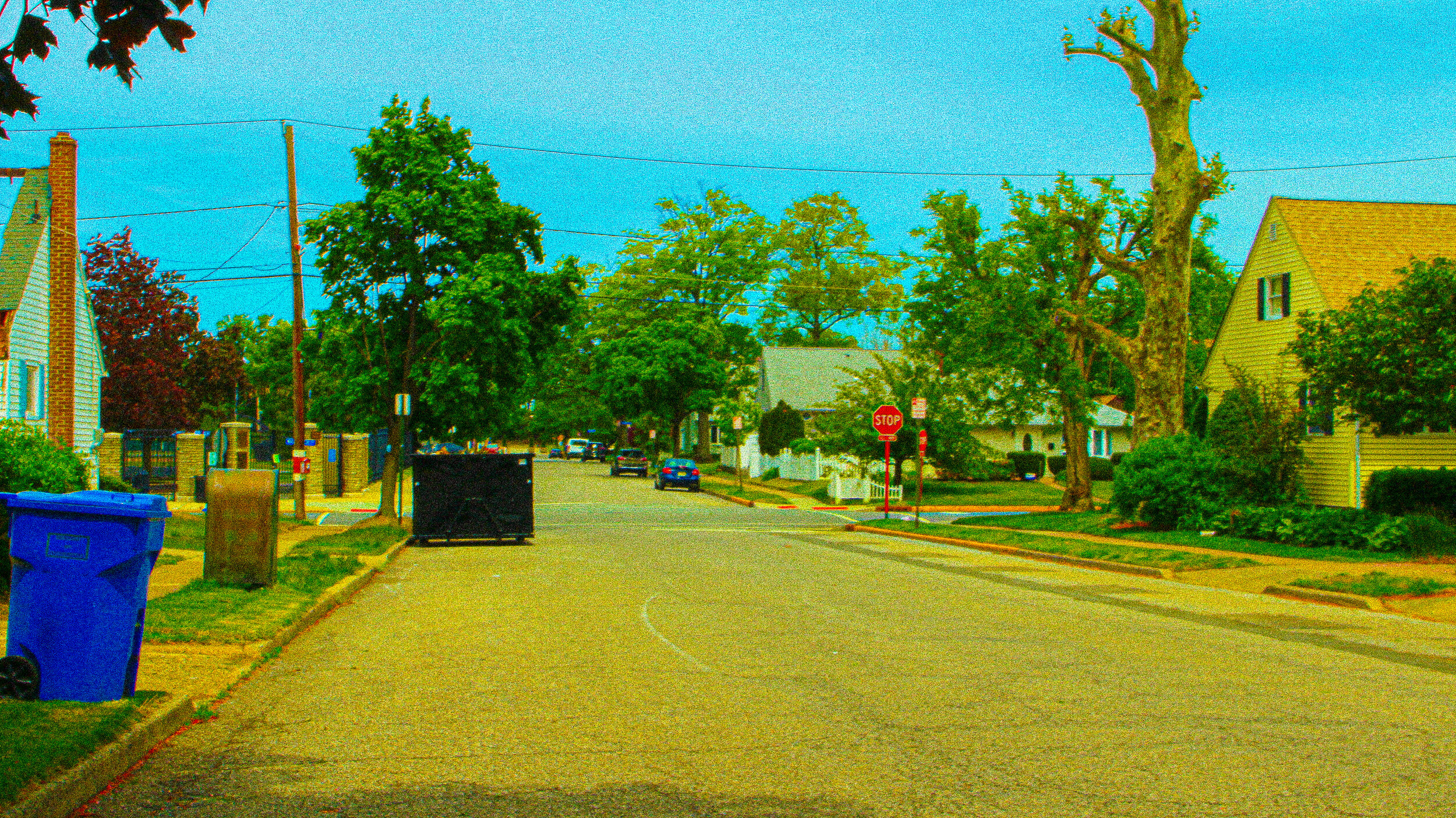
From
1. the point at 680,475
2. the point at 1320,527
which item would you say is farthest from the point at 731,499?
the point at 1320,527

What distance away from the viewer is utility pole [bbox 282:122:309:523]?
1043 inches

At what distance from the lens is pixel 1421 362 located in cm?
1961

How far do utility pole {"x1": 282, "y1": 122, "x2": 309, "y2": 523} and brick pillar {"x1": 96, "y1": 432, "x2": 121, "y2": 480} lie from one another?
363 inches

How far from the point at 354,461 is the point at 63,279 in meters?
18.0

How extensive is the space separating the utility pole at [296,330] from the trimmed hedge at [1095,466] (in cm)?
3336

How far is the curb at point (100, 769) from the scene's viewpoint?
495cm

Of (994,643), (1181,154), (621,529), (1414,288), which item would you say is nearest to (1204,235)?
(1181,154)

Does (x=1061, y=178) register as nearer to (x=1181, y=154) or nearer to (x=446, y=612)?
(x=1181, y=154)

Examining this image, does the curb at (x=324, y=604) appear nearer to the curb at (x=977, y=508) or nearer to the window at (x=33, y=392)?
the window at (x=33, y=392)

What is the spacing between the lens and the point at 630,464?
6384 cm

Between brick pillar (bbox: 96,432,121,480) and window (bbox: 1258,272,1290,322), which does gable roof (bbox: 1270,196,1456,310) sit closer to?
window (bbox: 1258,272,1290,322)

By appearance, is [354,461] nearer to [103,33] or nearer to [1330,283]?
[1330,283]

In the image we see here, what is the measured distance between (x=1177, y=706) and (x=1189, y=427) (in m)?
28.9

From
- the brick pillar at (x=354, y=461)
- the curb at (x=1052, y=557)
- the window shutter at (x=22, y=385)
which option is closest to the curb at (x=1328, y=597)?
the curb at (x=1052, y=557)
